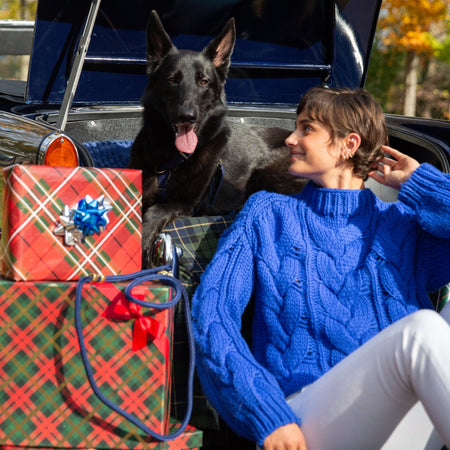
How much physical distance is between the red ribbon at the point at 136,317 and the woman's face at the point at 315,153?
0.73 meters

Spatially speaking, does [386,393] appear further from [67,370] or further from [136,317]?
[67,370]

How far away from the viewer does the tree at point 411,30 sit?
12.0 metres

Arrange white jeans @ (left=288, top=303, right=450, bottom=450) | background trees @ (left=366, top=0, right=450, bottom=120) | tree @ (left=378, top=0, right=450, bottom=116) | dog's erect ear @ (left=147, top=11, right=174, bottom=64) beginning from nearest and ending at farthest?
white jeans @ (left=288, top=303, right=450, bottom=450)
dog's erect ear @ (left=147, top=11, right=174, bottom=64)
tree @ (left=378, top=0, right=450, bottom=116)
background trees @ (left=366, top=0, right=450, bottom=120)

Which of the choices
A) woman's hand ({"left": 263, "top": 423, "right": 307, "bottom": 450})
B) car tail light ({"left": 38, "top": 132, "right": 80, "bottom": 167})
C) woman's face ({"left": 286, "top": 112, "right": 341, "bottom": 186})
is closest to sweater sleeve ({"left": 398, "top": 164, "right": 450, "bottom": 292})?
woman's face ({"left": 286, "top": 112, "right": 341, "bottom": 186})

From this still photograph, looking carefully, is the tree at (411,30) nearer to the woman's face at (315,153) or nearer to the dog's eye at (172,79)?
the dog's eye at (172,79)

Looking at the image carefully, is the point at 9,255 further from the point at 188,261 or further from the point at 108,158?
the point at 108,158

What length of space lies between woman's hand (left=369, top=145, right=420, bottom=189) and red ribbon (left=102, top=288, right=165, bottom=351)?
0.94 m

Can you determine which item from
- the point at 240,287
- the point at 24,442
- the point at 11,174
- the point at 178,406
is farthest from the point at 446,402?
the point at 11,174

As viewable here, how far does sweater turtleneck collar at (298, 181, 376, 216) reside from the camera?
1.93 meters

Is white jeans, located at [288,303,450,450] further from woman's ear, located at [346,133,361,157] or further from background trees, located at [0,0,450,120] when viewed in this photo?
background trees, located at [0,0,450,120]

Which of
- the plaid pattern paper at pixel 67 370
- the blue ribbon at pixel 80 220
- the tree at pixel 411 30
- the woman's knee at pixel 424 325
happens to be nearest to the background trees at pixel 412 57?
the tree at pixel 411 30

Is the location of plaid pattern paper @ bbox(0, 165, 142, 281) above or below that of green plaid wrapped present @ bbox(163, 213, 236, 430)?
above

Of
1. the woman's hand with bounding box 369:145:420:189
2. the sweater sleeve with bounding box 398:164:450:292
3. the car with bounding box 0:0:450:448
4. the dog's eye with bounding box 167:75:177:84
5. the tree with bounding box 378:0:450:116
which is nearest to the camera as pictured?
the sweater sleeve with bounding box 398:164:450:292

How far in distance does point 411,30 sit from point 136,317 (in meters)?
12.6
